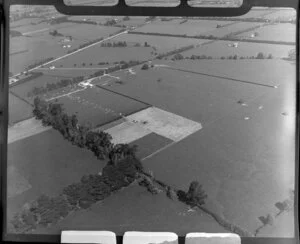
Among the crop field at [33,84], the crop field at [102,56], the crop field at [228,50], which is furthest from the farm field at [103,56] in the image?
the crop field at [228,50]

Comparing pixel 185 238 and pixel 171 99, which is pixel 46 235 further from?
pixel 171 99

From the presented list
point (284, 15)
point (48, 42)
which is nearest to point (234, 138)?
point (284, 15)

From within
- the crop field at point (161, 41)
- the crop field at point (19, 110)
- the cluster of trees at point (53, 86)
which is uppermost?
the crop field at point (161, 41)

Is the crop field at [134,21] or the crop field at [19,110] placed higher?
the crop field at [134,21]

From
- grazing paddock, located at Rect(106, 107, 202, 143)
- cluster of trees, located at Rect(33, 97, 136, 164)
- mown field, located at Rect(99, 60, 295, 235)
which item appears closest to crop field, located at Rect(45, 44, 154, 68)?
mown field, located at Rect(99, 60, 295, 235)

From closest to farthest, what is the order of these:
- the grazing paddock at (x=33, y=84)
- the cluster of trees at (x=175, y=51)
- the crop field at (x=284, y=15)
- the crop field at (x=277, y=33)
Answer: the crop field at (x=284, y=15) < the crop field at (x=277, y=33) < the grazing paddock at (x=33, y=84) < the cluster of trees at (x=175, y=51)

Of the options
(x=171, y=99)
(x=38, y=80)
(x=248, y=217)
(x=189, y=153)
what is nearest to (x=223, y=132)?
(x=189, y=153)

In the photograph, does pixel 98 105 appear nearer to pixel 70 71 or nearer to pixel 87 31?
pixel 70 71

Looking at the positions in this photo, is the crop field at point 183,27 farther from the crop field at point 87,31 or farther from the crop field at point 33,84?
the crop field at point 33,84
